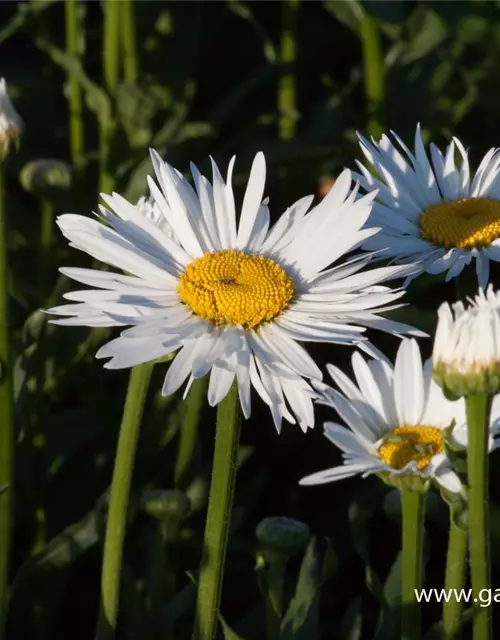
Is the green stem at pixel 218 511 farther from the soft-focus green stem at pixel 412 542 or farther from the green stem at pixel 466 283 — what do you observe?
the green stem at pixel 466 283

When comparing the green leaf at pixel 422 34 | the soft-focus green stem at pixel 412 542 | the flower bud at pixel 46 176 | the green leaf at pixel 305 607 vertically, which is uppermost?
the green leaf at pixel 422 34

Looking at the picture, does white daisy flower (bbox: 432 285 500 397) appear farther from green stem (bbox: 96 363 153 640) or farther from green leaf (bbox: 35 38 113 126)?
green leaf (bbox: 35 38 113 126)

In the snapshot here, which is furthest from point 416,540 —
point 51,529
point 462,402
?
point 51,529

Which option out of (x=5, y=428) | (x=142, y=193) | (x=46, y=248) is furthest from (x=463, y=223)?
(x=46, y=248)

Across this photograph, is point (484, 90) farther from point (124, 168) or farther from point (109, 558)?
point (109, 558)

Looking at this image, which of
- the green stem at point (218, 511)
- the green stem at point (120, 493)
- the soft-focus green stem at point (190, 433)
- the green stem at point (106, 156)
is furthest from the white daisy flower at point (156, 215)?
the green stem at point (106, 156)

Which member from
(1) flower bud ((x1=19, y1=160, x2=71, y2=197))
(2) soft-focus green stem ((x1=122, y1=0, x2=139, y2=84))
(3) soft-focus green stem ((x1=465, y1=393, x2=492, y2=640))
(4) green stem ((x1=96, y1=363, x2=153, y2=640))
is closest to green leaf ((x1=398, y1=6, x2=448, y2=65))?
(2) soft-focus green stem ((x1=122, y1=0, x2=139, y2=84))

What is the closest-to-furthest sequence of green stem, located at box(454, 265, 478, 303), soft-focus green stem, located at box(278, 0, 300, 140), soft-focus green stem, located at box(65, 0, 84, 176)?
green stem, located at box(454, 265, 478, 303) → soft-focus green stem, located at box(65, 0, 84, 176) → soft-focus green stem, located at box(278, 0, 300, 140)
